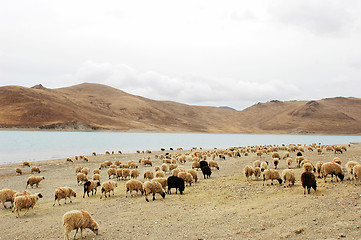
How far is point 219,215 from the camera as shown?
10.0 m

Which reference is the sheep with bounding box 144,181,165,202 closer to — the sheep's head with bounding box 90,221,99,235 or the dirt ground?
the dirt ground

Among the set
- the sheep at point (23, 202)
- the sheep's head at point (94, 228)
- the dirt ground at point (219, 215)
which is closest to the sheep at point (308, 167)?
the dirt ground at point (219, 215)

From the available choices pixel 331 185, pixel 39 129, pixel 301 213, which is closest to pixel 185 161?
pixel 331 185

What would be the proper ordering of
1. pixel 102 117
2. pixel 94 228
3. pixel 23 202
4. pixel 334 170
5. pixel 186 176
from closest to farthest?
pixel 94 228 → pixel 23 202 → pixel 334 170 → pixel 186 176 → pixel 102 117

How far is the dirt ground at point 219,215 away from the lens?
797 cm

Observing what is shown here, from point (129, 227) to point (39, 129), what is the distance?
420 feet

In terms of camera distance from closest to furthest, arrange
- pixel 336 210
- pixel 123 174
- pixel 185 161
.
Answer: pixel 336 210, pixel 123 174, pixel 185 161

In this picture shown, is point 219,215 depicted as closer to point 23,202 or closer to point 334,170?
point 334,170

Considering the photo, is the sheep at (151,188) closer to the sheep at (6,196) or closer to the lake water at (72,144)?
the sheep at (6,196)

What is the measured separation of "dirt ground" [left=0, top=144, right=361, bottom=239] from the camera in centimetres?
797

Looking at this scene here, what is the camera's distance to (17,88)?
154 meters

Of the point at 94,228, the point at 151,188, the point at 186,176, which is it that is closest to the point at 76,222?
the point at 94,228

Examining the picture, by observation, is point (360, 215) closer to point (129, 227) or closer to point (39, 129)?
point (129, 227)

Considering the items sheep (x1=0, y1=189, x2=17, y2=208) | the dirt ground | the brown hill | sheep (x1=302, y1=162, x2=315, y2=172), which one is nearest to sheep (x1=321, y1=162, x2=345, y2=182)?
the dirt ground
